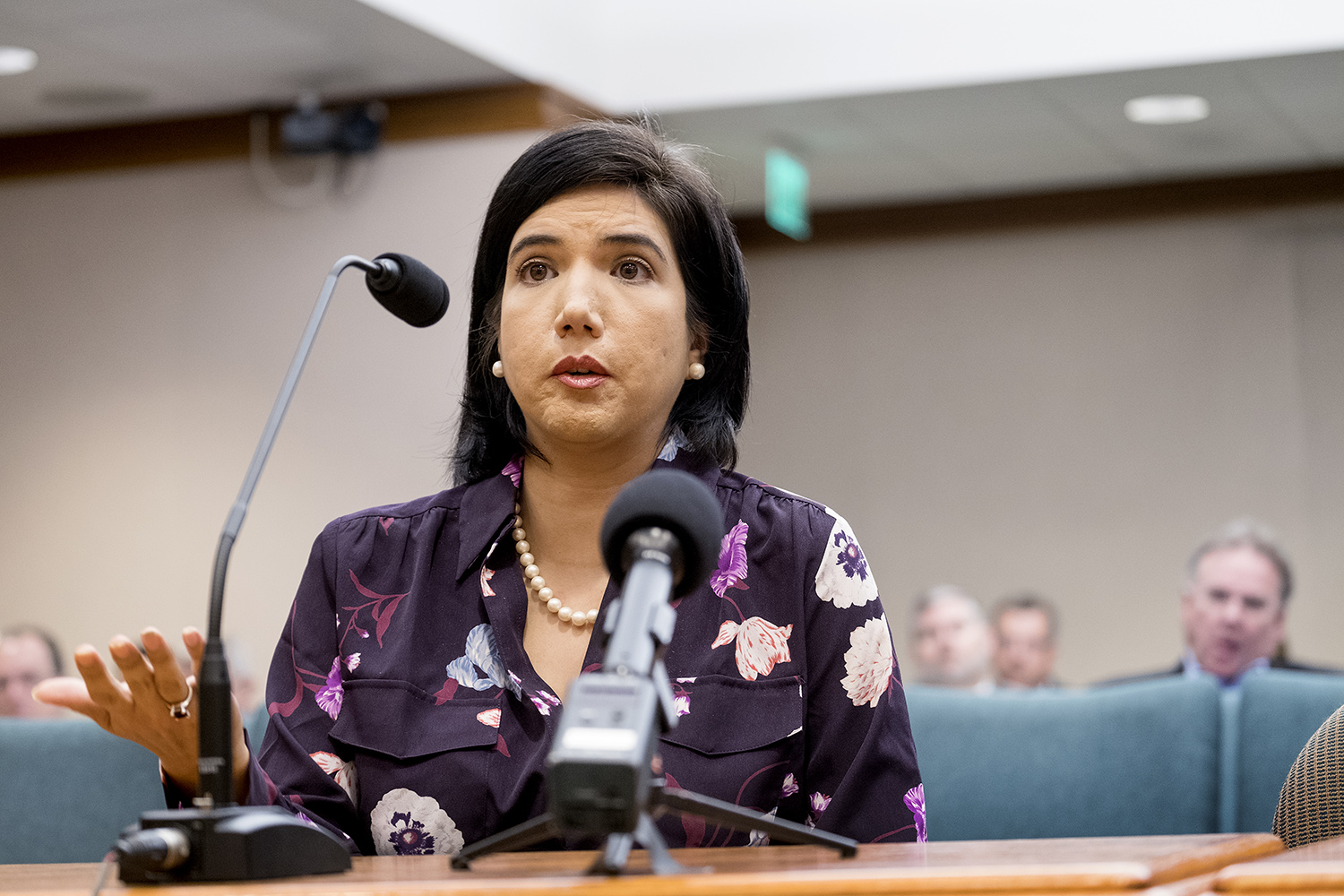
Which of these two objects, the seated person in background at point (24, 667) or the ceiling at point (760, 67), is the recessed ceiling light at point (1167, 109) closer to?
the ceiling at point (760, 67)

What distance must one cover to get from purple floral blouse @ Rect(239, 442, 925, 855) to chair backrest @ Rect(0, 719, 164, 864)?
1.32m

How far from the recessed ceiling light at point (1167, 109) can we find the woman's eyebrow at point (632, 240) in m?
3.92

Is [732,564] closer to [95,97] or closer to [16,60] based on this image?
[16,60]

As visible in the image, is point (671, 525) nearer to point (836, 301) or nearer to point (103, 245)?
point (103, 245)

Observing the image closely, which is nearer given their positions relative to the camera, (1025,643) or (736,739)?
(736,739)

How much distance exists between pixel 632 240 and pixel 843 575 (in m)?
0.43

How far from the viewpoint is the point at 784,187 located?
5660mm

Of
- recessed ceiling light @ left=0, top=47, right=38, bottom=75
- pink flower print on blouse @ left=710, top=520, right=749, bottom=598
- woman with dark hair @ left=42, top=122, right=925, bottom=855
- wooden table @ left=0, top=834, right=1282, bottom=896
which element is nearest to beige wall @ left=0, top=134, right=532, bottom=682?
recessed ceiling light @ left=0, top=47, right=38, bottom=75

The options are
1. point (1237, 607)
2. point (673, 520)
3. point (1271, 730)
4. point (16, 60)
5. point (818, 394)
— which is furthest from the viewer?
point (818, 394)

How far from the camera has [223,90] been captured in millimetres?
4773

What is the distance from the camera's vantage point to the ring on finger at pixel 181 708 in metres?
1.09

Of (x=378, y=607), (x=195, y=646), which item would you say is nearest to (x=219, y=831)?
(x=195, y=646)

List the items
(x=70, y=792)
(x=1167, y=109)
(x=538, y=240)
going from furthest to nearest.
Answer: (x=1167, y=109) → (x=70, y=792) → (x=538, y=240)

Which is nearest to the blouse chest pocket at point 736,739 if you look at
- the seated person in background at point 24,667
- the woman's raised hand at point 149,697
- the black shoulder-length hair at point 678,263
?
the black shoulder-length hair at point 678,263
